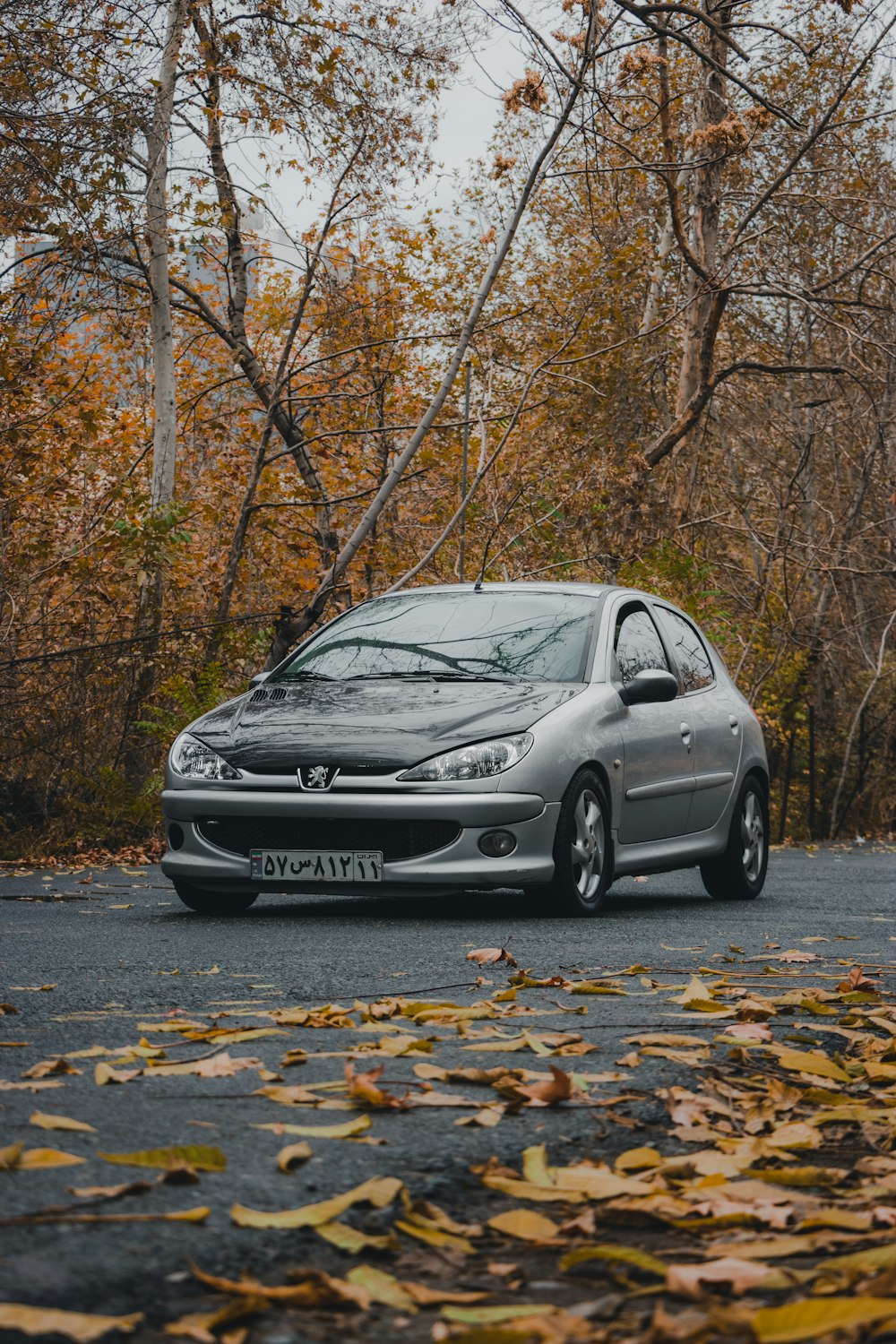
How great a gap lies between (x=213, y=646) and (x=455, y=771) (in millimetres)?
5972

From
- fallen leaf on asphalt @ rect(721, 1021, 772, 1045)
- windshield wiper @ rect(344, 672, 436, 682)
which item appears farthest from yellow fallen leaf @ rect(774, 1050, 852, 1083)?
windshield wiper @ rect(344, 672, 436, 682)

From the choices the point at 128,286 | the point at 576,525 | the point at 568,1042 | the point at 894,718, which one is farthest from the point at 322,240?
the point at 568,1042

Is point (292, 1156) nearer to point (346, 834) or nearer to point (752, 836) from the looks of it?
point (346, 834)

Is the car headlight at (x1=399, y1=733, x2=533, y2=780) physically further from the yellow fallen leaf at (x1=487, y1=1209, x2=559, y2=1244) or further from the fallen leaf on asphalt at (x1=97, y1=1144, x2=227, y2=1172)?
the yellow fallen leaf at (x1=487, y1=1209, x2=559, y2=1244)

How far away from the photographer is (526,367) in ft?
79.3

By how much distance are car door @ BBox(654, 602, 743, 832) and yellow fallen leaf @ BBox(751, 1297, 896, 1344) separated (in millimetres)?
6924

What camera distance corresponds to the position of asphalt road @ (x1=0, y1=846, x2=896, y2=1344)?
8.31 feet

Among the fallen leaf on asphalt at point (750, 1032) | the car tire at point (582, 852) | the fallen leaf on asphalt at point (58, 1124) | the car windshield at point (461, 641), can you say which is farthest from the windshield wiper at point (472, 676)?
the fallen leaf on asphalt at point (58, 1124)

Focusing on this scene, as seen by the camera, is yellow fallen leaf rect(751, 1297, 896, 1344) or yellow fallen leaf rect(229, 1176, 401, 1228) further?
yellow fallen leaf rect(229, 1176, 401, 1228)

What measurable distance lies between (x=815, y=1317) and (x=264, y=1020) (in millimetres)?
2543

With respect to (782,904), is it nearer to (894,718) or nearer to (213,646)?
(213,646)

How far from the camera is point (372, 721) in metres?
7.75

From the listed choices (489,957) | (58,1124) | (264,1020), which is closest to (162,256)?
(489,957)

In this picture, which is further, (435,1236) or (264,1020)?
(264,1020)
